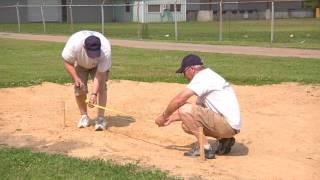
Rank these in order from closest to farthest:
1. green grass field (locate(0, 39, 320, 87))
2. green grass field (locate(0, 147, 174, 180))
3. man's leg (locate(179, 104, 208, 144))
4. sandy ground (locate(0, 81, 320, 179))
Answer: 1. green grass field (locate(0, 147, 174, 180))
2. sandy ground (locate(0, 81, 320, 179))
3. man's leg (locate(179, 104, 208, 144))
4. green grass field (locate(0, 39, 320, 87))

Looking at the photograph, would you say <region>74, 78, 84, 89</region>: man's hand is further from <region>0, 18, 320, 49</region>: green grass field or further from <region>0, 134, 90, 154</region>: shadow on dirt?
<region>0, 18, 320, 49</region>: green grass field

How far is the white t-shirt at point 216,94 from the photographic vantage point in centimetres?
650

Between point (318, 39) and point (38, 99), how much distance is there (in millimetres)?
19313

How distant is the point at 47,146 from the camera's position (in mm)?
7184

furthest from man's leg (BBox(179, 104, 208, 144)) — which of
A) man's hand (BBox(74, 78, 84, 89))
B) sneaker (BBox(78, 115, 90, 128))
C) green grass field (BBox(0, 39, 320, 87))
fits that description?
green grass field (BBox(0, 39, 320, 87))

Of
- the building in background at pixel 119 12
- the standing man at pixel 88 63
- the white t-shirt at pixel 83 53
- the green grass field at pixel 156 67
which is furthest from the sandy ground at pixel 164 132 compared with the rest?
the building in background at pixel 119 12

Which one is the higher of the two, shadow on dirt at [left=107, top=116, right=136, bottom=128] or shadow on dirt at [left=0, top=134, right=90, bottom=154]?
shadow on dirt at [left=0, top=134, right=90, bottom=154]

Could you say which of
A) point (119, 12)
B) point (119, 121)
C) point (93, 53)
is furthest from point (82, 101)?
point (119, 12)

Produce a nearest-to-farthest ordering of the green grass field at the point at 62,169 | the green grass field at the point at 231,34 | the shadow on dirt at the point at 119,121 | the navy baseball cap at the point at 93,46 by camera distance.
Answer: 1. the green grass field at the point at 62,169
2. the navy baseball cap at the point at 93,46
3. the shadow on dirt at the point at 119,121
4. the green grass field at the point at 231,34

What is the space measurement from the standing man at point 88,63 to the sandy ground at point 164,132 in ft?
1.27

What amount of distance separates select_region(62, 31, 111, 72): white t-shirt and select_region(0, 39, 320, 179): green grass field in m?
1.60

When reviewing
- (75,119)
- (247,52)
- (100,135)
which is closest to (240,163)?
(100,135)

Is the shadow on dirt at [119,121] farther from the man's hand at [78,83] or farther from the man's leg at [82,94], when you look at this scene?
the man's hand at [78,83]

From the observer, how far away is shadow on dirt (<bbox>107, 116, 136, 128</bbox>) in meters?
8.77
